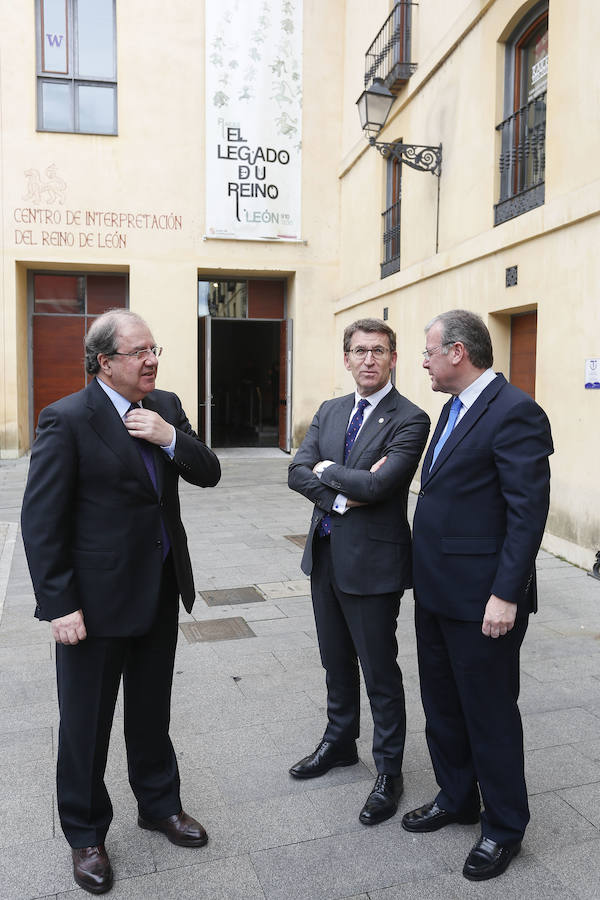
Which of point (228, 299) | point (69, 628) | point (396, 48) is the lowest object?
point (69, 628)

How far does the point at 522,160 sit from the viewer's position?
27.5 feet

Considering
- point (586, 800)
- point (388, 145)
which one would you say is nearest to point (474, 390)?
point (586, 800)

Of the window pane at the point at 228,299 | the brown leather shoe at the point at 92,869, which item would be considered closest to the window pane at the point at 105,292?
the window pane at the point at 228,299

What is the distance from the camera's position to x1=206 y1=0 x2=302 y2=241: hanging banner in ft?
46.8

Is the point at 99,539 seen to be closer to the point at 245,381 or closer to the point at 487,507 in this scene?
the point at 487,507

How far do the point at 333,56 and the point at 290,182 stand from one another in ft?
8.61

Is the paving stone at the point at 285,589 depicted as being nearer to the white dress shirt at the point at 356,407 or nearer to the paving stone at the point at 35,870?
the white dress shirt at the point at 356,407

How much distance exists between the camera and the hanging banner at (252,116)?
14273mm

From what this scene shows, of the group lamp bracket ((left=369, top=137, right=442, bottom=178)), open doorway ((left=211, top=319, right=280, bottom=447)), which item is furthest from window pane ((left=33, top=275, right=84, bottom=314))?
lamp bracket ((left=369, top=137, right=442, bottom=178))

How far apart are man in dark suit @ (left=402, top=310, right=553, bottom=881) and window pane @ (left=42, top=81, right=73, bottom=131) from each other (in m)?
13.5

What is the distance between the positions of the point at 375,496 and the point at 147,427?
97 centimetres

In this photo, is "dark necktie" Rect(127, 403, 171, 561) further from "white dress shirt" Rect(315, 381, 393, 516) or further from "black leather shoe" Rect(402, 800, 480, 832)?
"black leather shoe" Rect(402, 800, 480, 832)

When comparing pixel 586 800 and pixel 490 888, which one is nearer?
pixel 490 888

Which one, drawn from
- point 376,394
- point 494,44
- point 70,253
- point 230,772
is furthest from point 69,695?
point 70,253
